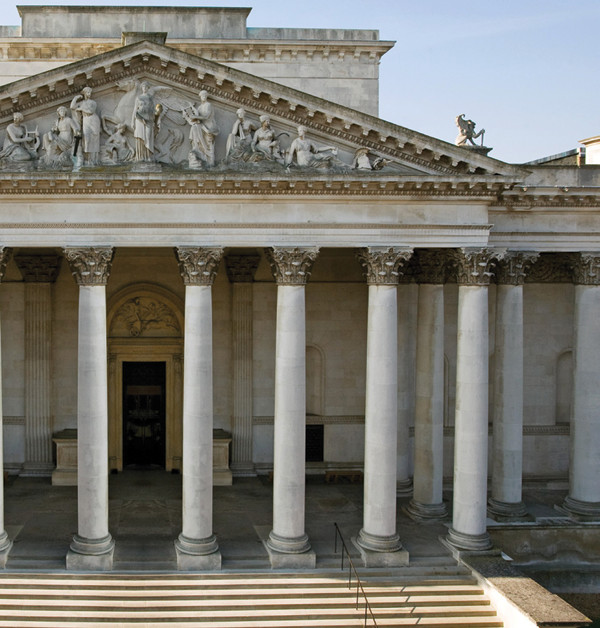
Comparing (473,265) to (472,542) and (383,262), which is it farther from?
(472,542)

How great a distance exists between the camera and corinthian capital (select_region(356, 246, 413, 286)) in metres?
21.2

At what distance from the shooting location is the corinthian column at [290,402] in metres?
21.0

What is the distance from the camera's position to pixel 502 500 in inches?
968

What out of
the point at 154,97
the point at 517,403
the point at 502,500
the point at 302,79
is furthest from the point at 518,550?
the point at 302,79

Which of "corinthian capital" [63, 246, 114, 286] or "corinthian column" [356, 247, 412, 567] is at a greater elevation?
"corinthian capital" [63, 246, 114, 286]

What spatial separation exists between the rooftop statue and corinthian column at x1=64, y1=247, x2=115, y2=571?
458 inches

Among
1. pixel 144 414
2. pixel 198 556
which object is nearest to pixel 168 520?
pixel 198 556

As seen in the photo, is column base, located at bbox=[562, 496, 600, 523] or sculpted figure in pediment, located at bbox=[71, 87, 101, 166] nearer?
sculpted figure in pediment, located at bbox=[71, 87, 101, 166]

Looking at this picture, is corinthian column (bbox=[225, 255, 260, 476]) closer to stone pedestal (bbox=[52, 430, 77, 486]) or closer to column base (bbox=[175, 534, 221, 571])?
stone pedestal (bbox=[52, 430, 77, 486])

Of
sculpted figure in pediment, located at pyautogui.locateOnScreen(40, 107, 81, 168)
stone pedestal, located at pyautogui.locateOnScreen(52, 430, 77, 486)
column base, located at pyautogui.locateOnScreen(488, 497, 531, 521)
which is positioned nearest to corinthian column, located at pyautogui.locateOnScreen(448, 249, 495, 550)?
column base, located at pyautogui.locateOnScreen(488, 497, 531, 521)

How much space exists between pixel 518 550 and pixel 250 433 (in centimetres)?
1105

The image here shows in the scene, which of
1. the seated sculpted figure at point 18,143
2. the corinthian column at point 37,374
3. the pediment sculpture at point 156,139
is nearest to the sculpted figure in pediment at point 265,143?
the pediment sculpture at point 156,139

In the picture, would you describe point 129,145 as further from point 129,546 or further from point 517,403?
point 517,403

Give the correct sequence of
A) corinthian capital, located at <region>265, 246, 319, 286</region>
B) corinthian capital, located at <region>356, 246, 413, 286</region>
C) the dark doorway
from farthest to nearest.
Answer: the dark doorway < corinthian capital, located at <region>356, 246, 413, 286</region> < corinthian capital, located at <region>265, 246, 319, 286</region>
